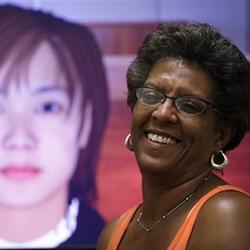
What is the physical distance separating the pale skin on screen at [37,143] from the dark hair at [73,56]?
3cm

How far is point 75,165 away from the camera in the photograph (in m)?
2.93

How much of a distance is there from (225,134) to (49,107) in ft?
5.68

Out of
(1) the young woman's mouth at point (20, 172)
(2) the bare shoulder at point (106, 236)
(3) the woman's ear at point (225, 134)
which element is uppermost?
(3) the woman's ear at point (225, 134)

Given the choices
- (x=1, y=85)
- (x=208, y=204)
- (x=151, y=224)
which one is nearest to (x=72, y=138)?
(x=1, y=85)

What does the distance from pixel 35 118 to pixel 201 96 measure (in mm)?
1778

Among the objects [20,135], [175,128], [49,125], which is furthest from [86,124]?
[175,128]

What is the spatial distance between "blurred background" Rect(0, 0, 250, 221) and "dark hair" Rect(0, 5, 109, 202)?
0.03 metres

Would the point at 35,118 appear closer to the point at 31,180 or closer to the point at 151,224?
the point at 31,180

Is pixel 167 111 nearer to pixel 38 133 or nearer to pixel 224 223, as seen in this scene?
pixel 224 223

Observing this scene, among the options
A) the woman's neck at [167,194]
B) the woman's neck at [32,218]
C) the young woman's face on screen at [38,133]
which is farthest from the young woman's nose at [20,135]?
the woman's neck at [167,194]

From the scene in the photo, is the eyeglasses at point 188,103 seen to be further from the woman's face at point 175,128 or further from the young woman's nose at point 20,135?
the young woman's nose at point 20,135

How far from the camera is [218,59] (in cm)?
120

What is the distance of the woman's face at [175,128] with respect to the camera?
1.20 meters

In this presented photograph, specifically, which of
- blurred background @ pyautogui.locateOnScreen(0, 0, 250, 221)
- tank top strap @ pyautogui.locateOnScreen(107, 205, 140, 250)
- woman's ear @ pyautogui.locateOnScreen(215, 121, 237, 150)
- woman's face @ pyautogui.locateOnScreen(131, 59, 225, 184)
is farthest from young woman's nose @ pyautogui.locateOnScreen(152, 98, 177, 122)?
blurred background @ pyautogui.locateOnScreen(0, 0, 250, 221)
